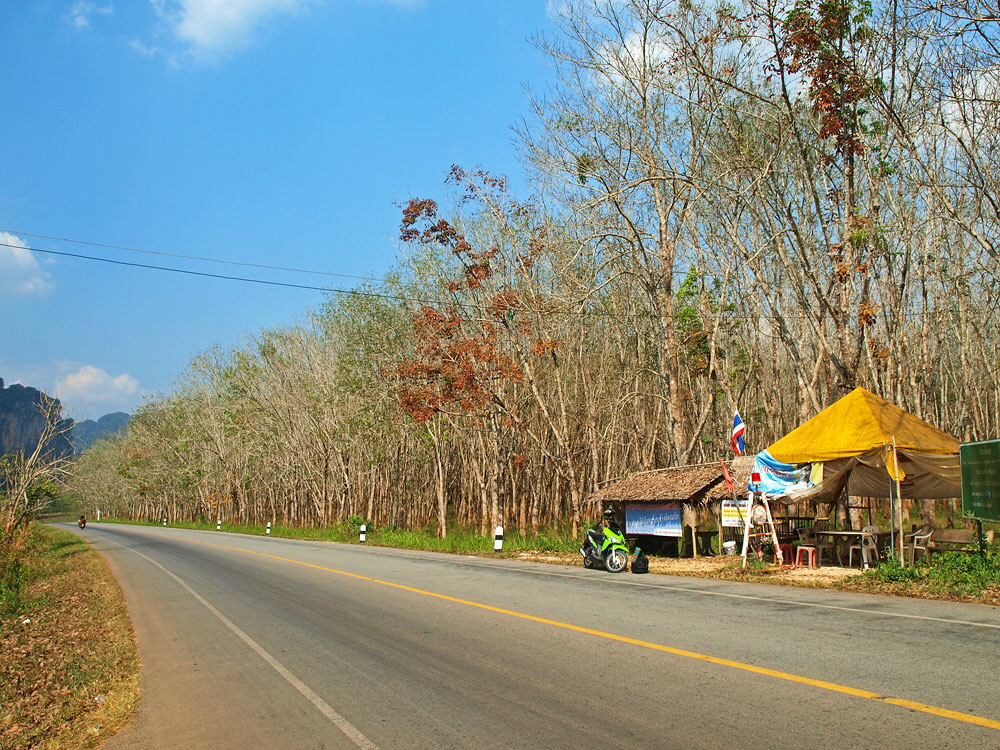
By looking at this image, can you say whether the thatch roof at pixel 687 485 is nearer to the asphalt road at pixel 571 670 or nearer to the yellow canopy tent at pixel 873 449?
the yellow canopy tent at pixel 873 449

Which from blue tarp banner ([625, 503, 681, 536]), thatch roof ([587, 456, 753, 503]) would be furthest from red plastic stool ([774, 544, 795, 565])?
blue tarp banner ([625, 503, 681, 536])

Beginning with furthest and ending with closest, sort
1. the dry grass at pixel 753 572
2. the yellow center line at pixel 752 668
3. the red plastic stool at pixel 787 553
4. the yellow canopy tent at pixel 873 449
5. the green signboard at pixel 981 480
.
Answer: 1. the red plastic stool at pixel 787 553
2. the yellow canopy tent at pixel 873 449
3. the dry grass at pixel 753 572
4. the green signboard at pixel 981 480
5. the yellow center line at pixel 752 668

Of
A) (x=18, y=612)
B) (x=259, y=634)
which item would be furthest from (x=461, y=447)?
(x=259, y=634)

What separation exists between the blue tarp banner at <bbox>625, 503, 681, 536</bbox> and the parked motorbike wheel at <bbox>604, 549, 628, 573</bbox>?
153 inches

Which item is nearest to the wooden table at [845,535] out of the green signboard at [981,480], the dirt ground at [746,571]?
the dirt ground at [746,571]

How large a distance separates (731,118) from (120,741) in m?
21.3

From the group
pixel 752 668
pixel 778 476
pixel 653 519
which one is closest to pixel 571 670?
pixel 752 668

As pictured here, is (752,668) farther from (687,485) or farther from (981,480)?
(687,485)

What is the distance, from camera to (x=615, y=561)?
1712cm

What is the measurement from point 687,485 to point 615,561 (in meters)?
4.21

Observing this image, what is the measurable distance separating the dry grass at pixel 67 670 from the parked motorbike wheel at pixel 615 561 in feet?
32.4

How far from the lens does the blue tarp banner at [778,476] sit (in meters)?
17.1

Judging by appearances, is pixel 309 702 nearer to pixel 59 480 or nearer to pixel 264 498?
pixel 59 480

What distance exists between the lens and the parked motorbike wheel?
674 inches
